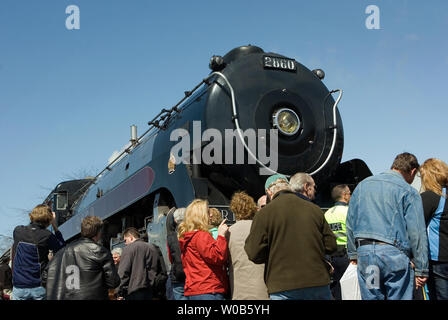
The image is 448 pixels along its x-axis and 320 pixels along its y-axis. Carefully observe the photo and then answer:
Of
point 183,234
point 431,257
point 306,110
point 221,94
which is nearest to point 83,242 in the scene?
point 183,234

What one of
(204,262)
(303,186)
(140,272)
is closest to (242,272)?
(204,262)

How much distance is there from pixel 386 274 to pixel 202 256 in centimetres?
147

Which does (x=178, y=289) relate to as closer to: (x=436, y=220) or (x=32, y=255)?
(x=32, y=255)

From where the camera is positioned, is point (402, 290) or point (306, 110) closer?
point (402, 290)

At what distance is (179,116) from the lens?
6.77 metres

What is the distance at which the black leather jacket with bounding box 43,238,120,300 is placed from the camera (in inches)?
164

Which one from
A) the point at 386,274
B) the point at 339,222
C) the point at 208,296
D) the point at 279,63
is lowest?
the point at 208,296

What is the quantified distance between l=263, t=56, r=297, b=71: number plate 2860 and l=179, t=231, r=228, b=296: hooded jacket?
2.85 metres

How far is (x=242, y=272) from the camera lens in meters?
4.11

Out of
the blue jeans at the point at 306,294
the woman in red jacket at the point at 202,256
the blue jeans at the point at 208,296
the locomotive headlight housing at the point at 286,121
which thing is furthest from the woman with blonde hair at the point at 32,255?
the blue jeans at the point at 306,294

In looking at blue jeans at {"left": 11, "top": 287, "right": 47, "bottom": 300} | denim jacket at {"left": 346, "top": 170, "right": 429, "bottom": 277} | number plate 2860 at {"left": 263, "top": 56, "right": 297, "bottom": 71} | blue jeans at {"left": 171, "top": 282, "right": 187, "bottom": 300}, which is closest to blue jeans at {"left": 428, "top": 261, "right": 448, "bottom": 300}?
denim jacket at {"left": 346, "top": 170, "right": 429, "bottom": 277}

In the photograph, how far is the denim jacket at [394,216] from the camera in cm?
363

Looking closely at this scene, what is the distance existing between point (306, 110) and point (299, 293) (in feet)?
10.7
